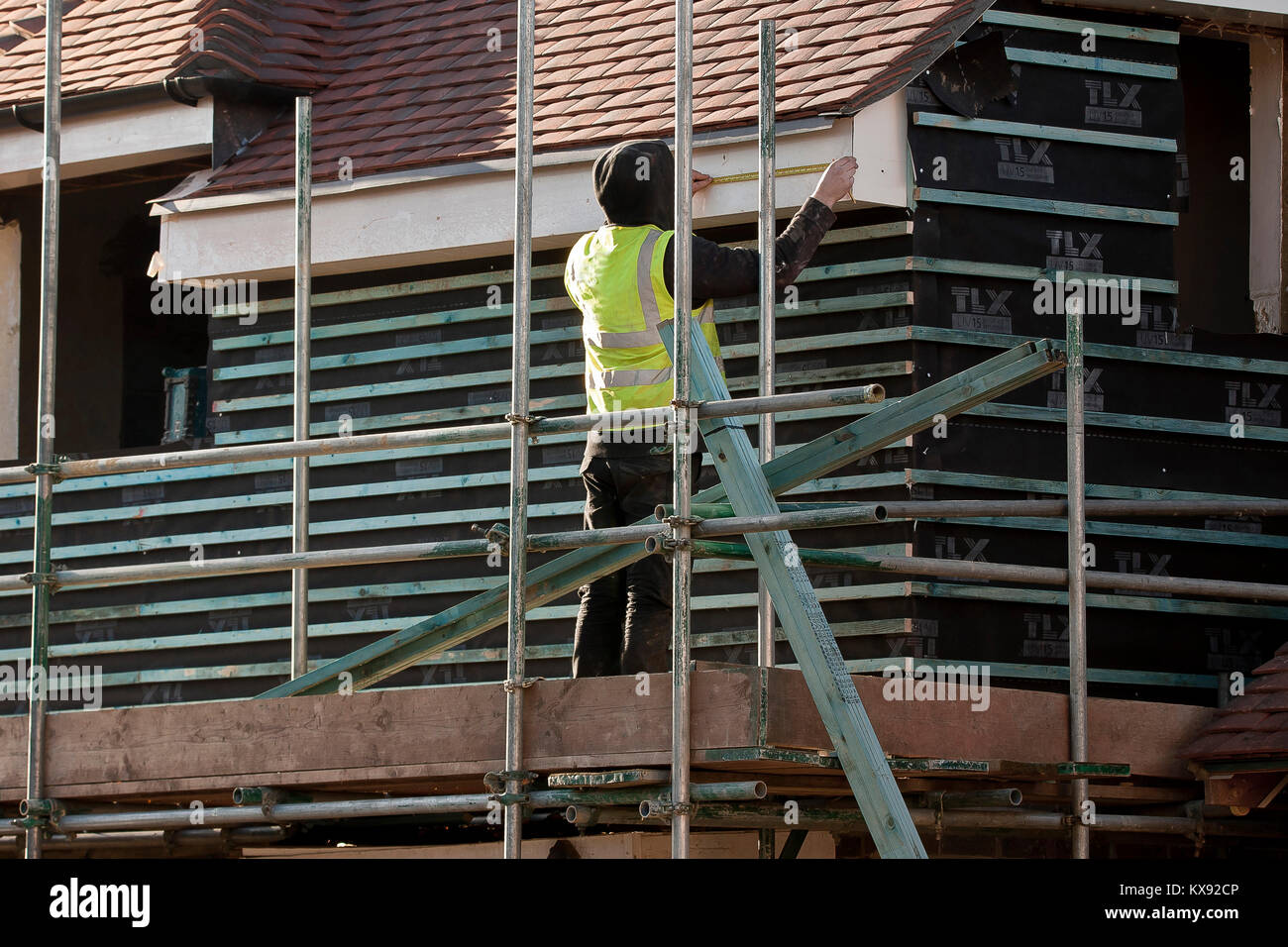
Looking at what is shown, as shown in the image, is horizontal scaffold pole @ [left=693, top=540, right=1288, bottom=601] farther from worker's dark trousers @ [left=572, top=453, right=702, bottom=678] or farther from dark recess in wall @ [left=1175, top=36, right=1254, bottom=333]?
dark recess in wall @ [left=1175, top=36, right=1254, bottom=333]

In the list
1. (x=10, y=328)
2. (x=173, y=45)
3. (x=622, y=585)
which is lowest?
(x=622, y=585)

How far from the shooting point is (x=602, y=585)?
26.5 ft

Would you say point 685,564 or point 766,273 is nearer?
point 685,564

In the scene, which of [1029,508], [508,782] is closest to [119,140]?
[508,782]

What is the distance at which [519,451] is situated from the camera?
771 centimetres

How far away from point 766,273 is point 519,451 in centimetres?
112

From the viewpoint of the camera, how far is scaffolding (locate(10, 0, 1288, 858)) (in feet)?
23.1

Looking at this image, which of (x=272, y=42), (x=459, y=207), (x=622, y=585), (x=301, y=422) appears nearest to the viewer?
(x=622, y=585)

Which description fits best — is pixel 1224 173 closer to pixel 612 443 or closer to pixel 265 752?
pixel 612 443

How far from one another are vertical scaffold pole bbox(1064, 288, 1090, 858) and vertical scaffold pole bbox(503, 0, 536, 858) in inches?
79.2

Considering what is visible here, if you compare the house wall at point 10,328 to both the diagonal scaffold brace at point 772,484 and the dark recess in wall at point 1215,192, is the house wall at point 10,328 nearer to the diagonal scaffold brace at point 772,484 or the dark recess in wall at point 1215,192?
the diagonal scaffold brace at point 772,484

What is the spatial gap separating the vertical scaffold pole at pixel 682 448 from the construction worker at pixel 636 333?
34 cm

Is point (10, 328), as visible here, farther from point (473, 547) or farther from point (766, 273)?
point (766, 273)

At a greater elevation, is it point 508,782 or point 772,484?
point 772,484
